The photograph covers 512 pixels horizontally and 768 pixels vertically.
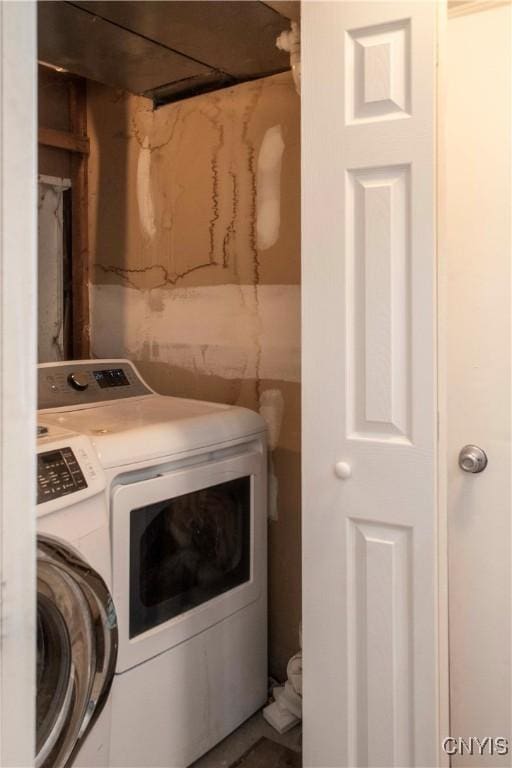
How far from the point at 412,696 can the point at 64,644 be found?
2.64ft

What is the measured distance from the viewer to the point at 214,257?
236 cm

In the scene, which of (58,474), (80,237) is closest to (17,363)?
(58,474)

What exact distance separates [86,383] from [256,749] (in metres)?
1.27

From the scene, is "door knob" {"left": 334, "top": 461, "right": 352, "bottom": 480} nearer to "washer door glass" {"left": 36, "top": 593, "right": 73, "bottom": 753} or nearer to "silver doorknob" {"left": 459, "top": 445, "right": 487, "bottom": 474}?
"silver doorknob" {"left": 459, "top": 445, "right": 487, "bottom": 474}

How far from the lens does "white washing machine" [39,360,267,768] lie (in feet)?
5.28

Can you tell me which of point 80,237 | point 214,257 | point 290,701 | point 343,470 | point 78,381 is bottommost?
point 290,701

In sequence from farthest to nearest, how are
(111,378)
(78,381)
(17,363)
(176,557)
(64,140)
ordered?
(64,140) → (111,378) → (78,381) → (176,557) → (17,363)

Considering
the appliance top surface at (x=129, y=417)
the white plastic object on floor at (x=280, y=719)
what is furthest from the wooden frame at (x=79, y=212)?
the white plastic object on floor at (x=280, y=719)

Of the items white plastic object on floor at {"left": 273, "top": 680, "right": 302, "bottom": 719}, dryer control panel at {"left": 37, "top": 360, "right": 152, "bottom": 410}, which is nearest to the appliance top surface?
dryer control panel at {"left": 37, "top": 360, "right": 152, "bottom": 410}

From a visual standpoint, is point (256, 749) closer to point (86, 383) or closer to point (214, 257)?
point (86, 383)

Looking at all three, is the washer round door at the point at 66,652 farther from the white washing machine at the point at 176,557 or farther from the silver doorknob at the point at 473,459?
the silver doorknob at the point at 473,459

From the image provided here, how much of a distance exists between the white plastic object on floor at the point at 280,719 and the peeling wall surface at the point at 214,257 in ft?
0.57

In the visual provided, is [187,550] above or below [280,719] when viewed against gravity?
above

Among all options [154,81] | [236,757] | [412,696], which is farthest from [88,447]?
[154,81]
